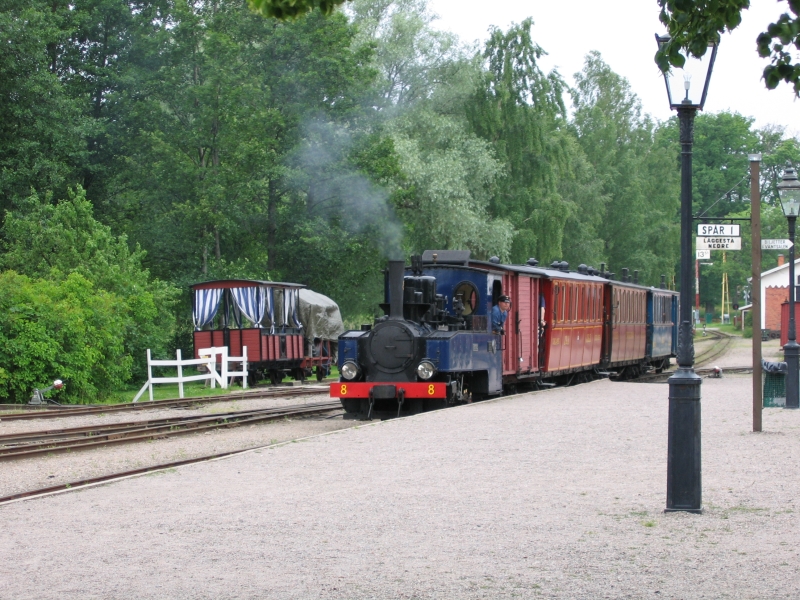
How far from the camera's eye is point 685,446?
8.69 meters

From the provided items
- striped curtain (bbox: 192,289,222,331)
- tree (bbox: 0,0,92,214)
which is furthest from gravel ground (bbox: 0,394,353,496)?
tree (bbox: 0,0,92,214)

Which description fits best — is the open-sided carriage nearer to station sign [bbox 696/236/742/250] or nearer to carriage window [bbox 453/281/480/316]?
carriage window [bbox 453/281/480/316]

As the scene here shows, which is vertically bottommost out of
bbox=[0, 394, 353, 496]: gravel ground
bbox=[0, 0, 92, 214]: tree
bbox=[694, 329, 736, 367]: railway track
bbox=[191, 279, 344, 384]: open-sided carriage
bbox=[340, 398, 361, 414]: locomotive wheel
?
bbox=[0, 394, 353, 496]: gravel ground

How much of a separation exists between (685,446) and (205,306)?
2323 centimetres

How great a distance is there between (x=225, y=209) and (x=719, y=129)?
233 feet

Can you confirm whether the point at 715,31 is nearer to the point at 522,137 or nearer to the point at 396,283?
the point at 396,283

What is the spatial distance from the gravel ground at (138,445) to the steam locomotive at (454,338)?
1.14 m

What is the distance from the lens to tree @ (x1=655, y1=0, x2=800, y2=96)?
5609 mm

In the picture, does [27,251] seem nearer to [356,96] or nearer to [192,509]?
[356,96]

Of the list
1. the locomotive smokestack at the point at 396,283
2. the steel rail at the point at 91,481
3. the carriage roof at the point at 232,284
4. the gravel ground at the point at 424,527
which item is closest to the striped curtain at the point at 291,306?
the carriage roof at the point at 232,284

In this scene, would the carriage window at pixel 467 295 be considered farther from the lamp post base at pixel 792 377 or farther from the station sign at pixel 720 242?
the lamp post base at pixel 792 377

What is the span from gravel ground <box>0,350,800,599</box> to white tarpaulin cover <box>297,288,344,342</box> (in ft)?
67.3

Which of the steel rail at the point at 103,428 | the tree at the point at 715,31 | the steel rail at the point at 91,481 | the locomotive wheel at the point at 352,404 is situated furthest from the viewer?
the locomotive wheel at the point at 352,404

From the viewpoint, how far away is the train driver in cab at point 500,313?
776 inches
